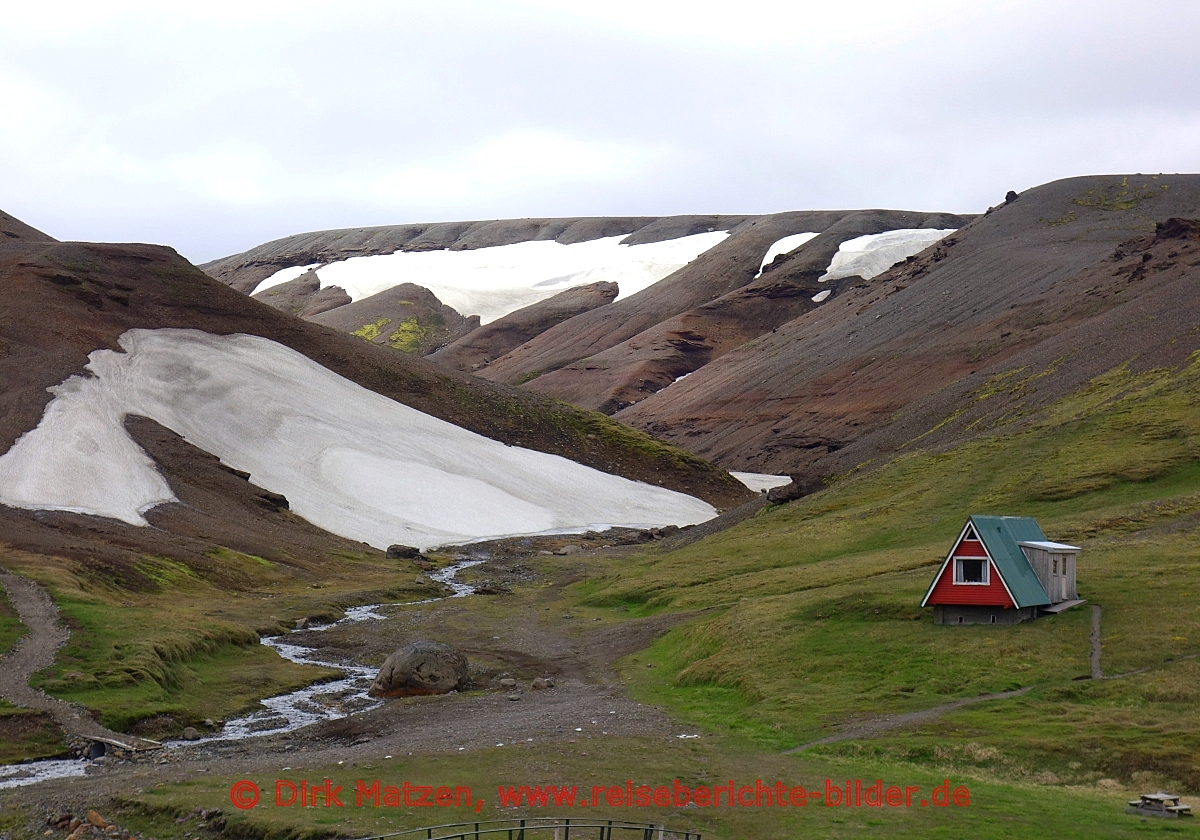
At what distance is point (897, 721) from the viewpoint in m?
36.9

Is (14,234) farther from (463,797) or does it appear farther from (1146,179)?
(1146,179)

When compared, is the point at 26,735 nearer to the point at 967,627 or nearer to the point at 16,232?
the point at 967,627

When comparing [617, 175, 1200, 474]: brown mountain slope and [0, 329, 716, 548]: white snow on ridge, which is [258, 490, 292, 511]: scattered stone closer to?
[0, 329, 716, 548]: white snow on ridge

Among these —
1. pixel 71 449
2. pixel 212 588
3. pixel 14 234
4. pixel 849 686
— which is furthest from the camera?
pixel 14 234

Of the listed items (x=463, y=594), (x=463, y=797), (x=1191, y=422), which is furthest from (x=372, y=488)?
(x=463, y=797)

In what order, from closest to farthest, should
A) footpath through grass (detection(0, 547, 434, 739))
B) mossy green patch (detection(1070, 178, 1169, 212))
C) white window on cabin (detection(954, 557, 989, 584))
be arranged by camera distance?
footpath through grass (detection(0, 547, 434, 739)), white window on cabin (detection(954, 557, 989, 584)), mossy green patch (detection(1070, 178, 1169, 212))

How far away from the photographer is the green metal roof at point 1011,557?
45656 millimetres

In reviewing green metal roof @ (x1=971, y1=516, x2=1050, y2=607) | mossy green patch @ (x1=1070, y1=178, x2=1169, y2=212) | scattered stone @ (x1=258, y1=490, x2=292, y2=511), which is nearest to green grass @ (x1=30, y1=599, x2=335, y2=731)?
green metal roof @ (x1=971, y1=516, x2=1050, y2=607)

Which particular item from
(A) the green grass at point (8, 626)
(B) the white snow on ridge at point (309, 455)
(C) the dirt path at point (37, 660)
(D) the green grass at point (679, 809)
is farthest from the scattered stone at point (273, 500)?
(D) the green grass at point (679, 809)

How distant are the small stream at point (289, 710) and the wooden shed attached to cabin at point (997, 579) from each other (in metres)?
23.2

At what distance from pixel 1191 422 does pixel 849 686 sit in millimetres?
46000

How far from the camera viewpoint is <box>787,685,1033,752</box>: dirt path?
35.6 meters

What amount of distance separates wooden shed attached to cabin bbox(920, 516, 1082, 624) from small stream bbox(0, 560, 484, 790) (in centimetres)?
2317

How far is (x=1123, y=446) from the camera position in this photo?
7581 cm
